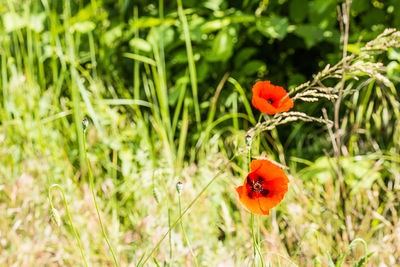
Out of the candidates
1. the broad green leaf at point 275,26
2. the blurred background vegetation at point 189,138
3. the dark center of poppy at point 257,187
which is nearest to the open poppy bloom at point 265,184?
the dark center of poppy at point 257,187

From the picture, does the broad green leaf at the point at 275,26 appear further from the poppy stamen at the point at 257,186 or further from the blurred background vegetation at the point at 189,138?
the poppy stamen at the point at 257,186

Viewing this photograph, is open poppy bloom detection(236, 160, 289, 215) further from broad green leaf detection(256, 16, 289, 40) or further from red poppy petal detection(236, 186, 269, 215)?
broad green leaf detection(256, 16, 289, 40)

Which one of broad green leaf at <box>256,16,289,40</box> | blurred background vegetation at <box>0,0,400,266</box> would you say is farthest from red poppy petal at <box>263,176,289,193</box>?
broad green leaf at <box>256,16,289,40</box>

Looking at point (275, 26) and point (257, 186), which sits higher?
point (275, 26)

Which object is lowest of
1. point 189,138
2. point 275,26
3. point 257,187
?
point 189,138

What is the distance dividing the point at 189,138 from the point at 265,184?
4.61ft

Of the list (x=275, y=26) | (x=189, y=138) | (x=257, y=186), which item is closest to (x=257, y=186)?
(x=257, y=186)

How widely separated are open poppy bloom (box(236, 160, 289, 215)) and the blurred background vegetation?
50 cm

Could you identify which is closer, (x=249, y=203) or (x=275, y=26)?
(x=249, y=203)

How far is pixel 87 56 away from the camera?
Result: 7.68ft

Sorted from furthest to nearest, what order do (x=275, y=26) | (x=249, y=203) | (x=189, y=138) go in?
(x=189, y=138)
(x=275, y=26)
(x=249, y=203)

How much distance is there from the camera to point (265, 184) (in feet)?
2.95

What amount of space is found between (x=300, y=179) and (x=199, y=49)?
74cm

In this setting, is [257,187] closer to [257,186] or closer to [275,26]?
[257,186]
